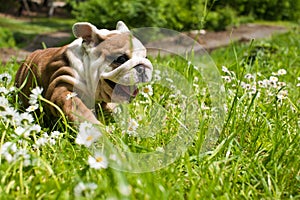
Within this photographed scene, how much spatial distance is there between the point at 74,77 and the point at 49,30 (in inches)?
388

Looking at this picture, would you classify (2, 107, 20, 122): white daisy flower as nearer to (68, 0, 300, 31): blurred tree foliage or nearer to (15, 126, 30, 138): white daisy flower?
(15, 126, 30, 138): white daisy flower

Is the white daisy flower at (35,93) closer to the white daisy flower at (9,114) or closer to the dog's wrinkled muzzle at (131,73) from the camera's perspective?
the white daisy flower at (9,114)

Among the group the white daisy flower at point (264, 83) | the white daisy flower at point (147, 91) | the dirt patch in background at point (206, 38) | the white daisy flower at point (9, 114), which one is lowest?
the dirt patch in background at point (206, 38)

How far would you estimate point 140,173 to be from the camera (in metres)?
1.66

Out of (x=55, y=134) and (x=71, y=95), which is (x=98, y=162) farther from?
(x=71, y=95)

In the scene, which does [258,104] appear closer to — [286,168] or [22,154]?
[286,168]

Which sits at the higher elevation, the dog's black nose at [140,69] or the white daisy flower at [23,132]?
the dog's black nose at [140,69]

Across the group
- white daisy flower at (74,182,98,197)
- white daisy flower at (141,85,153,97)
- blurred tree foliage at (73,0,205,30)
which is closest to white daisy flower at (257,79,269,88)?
white daisy flower at (141,85,153,97)

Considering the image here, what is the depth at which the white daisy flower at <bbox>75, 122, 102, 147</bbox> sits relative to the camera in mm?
1794

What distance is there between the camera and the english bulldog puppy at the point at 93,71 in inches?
86.9

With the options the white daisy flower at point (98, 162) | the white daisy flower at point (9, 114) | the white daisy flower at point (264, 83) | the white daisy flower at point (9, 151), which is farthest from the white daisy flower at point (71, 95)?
the white daisy flower at point (264, 83)

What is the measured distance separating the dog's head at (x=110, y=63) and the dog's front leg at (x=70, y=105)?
0.10 meters

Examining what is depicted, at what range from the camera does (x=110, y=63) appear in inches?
87.7

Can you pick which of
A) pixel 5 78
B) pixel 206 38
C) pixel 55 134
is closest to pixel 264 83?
pixel 55 134
